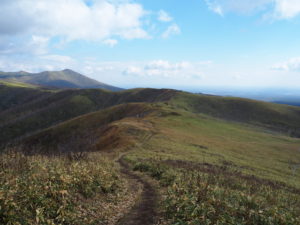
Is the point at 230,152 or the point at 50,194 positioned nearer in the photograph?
the point at 50,194

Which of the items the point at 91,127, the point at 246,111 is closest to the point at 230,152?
the point at 91,127

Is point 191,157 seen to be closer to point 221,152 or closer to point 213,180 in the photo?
point 221,152

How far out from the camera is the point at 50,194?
34.8 feet

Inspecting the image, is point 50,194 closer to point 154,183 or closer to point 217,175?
point 154,183

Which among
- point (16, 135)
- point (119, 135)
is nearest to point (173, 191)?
point (119, 135)

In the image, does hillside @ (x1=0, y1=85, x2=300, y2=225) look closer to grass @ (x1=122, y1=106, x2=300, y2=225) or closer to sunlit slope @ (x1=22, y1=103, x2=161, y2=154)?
grass @ (x1=122, y1=106, x2=300, y2=225)

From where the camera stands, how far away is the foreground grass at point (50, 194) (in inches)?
347

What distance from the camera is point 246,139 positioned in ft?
194

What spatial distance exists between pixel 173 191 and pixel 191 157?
22596mm

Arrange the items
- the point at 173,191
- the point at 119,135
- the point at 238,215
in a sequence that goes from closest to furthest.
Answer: the point at 238,215 → the point at 173,191 → the point at 119,135

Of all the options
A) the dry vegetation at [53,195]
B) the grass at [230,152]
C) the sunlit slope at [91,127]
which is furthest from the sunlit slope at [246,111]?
the dry vegetation at [53,195]

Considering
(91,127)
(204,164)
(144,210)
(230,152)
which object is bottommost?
(91,127)

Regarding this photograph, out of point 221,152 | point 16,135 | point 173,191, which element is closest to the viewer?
point 173,191

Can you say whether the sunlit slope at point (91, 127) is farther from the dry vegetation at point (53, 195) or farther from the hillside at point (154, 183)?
the dry vegetation at point (53, 195)
